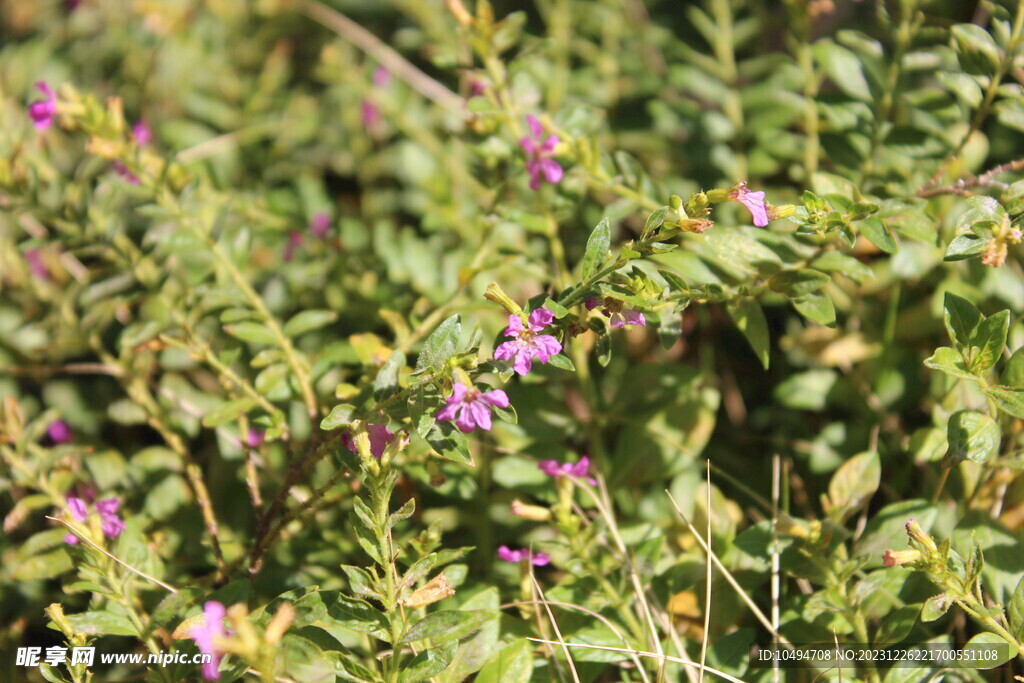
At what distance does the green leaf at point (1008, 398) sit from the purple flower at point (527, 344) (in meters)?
0.87

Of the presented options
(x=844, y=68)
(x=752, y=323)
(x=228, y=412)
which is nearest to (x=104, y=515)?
(x=228, y=412)

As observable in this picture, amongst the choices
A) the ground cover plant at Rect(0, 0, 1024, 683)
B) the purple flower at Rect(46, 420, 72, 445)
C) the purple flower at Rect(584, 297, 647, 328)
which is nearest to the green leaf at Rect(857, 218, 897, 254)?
the ground cover plant at Rect(0, 0, 1024, 683)

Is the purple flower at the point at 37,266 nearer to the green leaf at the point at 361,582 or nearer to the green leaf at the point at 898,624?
the green leaf at the point at 361,582

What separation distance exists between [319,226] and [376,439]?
1.21m

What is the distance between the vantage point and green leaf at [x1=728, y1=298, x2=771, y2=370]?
1.76 m

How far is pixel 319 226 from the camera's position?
2.60 m

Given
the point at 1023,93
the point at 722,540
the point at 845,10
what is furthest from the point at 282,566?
the point at 845,10

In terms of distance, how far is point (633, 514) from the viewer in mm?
2061

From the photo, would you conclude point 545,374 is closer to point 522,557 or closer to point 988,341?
point 522,557

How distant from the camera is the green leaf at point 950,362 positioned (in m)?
1.49

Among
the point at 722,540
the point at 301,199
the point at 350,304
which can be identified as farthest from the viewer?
the point at 301,199

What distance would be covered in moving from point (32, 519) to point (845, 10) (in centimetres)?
325

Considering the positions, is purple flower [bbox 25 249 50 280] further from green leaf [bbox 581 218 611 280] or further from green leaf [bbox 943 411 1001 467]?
green leaf [bbox 943 411 1001 467]

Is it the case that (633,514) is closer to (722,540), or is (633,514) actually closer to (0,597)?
(722,540)
